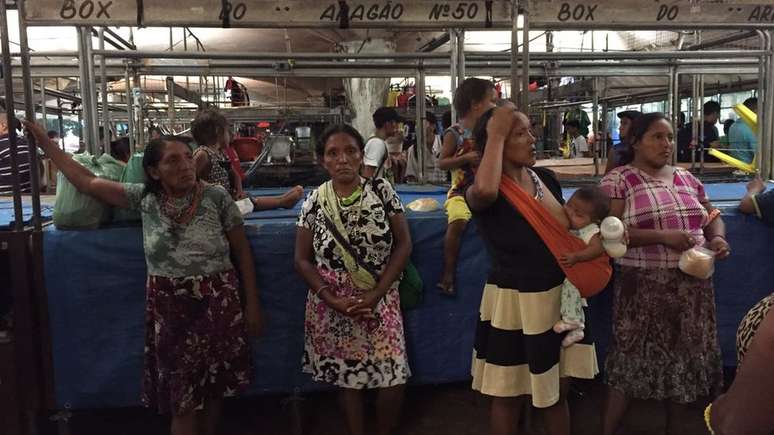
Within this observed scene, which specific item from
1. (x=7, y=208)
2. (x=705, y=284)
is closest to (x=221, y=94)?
(x=7, y=208)

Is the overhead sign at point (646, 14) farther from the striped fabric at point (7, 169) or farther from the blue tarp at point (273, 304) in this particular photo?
the striped fabric at point (7, 169)

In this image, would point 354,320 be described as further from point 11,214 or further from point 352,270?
point 11,214

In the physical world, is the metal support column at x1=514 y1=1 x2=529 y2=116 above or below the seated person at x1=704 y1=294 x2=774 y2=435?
above

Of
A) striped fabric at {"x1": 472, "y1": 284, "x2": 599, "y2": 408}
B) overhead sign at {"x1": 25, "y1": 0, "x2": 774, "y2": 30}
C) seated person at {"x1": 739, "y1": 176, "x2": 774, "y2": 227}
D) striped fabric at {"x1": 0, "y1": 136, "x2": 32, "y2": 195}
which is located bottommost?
striped fabric at {"x1": 472, "y1": 284, "x2": 599, "y2": 408}

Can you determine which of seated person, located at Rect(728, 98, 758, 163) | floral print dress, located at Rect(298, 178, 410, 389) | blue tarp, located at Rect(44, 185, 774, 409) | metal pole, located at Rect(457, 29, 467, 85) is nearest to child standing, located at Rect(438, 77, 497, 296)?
blue tarp, located at Rect(44, 185, 774, 409)

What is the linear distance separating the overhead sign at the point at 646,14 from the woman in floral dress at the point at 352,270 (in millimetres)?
1126

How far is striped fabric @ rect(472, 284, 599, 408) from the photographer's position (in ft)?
7.28

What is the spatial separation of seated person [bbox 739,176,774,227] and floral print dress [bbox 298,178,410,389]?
5.91ft

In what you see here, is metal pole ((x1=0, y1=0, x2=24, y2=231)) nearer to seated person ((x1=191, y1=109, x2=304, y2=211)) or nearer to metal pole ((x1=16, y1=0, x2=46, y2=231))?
metal pole ((x1=16, y1=0, x2=46, y2=231))

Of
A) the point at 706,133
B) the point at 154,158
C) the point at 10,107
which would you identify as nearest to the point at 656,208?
the point at 154,158

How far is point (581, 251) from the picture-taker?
7.25ft

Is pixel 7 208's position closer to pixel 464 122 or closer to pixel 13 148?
pixel 13 148

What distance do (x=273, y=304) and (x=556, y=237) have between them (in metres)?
1.47

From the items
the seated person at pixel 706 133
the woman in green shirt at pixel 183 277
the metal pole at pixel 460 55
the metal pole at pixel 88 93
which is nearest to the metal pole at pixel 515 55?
the woman in green shirt at pixel 183 277
